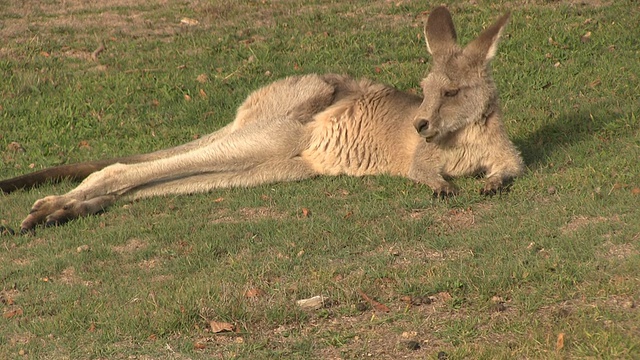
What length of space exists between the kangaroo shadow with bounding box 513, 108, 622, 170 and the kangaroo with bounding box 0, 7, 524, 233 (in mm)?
602

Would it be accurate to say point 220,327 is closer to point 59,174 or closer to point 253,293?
point 253,293

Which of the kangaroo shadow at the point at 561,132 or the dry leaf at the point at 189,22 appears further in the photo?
the dry leaf at the point at 189,22

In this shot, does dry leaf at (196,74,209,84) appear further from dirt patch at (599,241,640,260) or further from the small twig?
dirt patch at (599,241,640,260)

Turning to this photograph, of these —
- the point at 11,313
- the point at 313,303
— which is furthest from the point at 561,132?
the point at 11,313

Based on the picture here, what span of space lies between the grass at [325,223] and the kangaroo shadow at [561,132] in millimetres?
26

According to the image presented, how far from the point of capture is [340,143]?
26.7ft

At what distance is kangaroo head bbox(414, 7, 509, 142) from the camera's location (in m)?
7.32

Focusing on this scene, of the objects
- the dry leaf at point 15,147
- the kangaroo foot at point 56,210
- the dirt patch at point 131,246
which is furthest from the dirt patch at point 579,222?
the dry leaf at point 15,147

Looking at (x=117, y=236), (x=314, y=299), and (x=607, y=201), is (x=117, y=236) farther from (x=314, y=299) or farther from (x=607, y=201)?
(x=607, y=201)

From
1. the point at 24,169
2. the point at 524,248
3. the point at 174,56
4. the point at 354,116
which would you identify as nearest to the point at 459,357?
the point at 524,248

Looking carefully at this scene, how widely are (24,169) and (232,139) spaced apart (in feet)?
7.37

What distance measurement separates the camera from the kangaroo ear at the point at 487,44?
24.2ft

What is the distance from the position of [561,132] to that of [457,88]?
5.29 ft

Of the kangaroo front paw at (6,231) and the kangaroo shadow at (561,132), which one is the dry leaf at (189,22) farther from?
the kangaroo front paw at (6,231)
